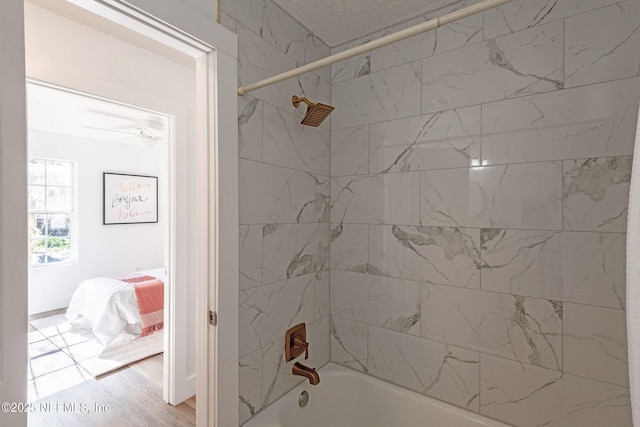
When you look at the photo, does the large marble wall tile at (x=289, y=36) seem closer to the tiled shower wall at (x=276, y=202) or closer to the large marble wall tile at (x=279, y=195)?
the tiled shower wall at (x=276, y=202)

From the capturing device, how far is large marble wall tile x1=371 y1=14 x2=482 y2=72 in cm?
140

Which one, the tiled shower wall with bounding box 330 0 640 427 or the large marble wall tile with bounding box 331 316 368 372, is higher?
the tiled shower wall with bounding box 330 0 640 427

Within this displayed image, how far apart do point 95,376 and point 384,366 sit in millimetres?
2528

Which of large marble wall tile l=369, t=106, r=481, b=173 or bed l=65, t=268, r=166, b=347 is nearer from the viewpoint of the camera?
large marble wall tile l=369, t=106, r=481, b=173

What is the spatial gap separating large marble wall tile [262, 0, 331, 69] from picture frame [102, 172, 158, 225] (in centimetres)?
460

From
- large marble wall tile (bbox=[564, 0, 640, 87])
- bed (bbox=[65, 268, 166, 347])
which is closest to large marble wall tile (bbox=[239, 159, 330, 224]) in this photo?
large marble wall tile (bbox=[564, 0, 640, 87])

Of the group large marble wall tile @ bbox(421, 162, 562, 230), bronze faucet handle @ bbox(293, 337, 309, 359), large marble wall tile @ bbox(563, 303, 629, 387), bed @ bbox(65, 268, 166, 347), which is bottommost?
bed @ bbox(65, 268, 166, 347)

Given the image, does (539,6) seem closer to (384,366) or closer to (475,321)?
(475,321)

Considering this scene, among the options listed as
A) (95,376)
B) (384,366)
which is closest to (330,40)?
(384,366)

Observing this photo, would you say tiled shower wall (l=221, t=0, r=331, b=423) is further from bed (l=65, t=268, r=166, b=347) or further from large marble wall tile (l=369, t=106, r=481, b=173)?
bed (l=65, t=268, r=166, b=347)

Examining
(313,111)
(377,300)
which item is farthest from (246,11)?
(377,300)

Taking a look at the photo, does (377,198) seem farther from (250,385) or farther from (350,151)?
(250,385)

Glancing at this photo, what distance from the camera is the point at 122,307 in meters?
3.33

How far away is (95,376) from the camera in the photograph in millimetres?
2594
